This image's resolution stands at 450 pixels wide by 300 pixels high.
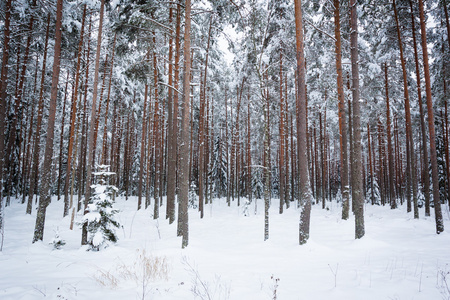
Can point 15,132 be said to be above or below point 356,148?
above

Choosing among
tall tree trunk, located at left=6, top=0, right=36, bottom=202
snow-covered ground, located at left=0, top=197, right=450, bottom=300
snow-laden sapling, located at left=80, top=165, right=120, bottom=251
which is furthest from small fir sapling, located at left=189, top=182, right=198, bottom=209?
snow-laden sapling, located at left=80, top=165, right=120, bottom=251

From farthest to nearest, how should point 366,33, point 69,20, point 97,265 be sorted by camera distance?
1. point 366,33
2. point 69,20
3. point 97,265

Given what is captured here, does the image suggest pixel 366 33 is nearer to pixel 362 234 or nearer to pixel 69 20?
pixel 362 234

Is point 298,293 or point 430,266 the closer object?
point 298,293

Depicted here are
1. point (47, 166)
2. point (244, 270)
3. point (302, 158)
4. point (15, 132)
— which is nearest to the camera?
point (244, 270)

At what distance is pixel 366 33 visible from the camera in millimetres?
17609

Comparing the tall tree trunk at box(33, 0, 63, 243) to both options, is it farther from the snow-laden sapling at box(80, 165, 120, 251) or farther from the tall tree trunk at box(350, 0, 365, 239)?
the tall tree trunk at box(350, 0, 365, 239)

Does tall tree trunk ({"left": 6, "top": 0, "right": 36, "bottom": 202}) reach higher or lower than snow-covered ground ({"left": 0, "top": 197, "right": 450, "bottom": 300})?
higher

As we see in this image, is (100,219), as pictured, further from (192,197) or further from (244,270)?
(192,197)

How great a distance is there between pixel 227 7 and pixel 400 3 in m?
10.7

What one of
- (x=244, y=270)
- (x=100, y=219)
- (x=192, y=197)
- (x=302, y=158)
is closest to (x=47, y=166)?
(x=100, y=219)

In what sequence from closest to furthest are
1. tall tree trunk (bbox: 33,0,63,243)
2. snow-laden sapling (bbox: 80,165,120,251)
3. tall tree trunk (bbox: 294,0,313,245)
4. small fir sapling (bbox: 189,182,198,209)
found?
snow-laden sapling (bbox: 80,165,120,251)
tall tree trunk (bbox: 294,0,313,245)
tall tree trunk (bbox: 33,0,63,243)
small fir sapling (bbox: 189,182,198,209)

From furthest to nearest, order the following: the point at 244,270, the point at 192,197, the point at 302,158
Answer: the point at 192,197
the point at 302,158
the point at 244,270

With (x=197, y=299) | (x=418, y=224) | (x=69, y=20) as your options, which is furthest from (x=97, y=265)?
(x=418, y=224)
